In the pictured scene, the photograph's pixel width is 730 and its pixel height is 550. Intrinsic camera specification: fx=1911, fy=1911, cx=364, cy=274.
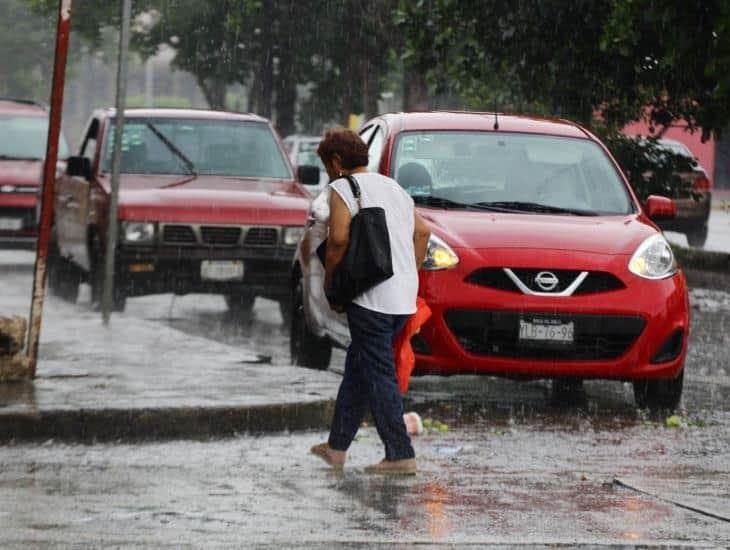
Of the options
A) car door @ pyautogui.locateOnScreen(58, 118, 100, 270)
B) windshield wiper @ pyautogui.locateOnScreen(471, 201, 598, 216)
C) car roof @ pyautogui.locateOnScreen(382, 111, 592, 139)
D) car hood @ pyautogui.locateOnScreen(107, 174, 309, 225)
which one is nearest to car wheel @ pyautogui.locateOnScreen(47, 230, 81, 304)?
car door @ pyautogui.locateOnScreen(58, 118, 100, 270)

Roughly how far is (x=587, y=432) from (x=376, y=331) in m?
2.09

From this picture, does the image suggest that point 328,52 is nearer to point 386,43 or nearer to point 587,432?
point 386,43

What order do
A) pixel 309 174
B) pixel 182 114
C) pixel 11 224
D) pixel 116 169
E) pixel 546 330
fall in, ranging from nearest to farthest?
pixel 546 330, pixel 116 169, pixel 309 174, pixel 182 114, pixel 11 224

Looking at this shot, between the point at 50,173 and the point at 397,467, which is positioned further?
the point at 50,173

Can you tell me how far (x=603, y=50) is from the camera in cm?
2042

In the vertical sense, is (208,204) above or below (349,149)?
below

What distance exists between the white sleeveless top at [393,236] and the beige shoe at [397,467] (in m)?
0.65

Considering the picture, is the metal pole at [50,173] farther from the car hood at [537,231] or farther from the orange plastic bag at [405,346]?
the orange plastic bag at [405,346]

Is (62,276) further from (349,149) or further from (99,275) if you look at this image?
(349,149)

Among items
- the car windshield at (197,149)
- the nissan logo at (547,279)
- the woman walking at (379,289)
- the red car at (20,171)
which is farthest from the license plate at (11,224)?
the woman walking at (379,289)

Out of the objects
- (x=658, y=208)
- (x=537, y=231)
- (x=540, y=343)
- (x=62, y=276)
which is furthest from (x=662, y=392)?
(x=62, y=276)

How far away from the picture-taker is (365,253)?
8133 mm

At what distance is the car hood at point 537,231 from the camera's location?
418 inches

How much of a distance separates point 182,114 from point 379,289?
29.4ft
